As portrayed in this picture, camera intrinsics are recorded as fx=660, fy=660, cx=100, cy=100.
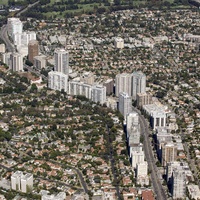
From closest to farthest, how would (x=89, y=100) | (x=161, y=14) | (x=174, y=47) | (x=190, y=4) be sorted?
1. (x=89, y=100)
2. (x=174, y=47)
3. (x=161, y=14)
4. (x=190, y=4)

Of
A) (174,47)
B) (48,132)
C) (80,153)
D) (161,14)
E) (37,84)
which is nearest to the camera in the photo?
(80,153)

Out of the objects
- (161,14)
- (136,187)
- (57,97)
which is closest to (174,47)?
(161,14)

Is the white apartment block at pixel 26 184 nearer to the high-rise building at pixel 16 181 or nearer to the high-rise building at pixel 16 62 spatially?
the high-rise building at pixel 16 181

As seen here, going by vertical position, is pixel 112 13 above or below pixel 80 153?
above

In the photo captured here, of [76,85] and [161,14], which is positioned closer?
[76,85]

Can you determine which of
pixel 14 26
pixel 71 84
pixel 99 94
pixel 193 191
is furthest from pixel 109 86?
pixel 14 26

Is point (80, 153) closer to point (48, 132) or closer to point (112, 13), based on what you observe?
point (48, 132)

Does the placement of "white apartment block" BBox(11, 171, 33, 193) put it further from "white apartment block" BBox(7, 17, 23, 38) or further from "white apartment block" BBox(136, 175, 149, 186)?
"white apartment block" BBox(7, 17, 23, 38)
